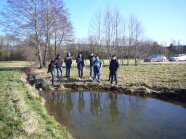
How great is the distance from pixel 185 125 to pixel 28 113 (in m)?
5.16

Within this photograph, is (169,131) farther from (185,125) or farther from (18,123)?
(18,123)

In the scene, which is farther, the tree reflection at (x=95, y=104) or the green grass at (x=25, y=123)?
the tree reflection at (x=95, y=104)

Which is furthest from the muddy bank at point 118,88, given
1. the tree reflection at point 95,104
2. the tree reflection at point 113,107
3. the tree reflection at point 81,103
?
the tree reflection at point 81,103

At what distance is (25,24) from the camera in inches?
821

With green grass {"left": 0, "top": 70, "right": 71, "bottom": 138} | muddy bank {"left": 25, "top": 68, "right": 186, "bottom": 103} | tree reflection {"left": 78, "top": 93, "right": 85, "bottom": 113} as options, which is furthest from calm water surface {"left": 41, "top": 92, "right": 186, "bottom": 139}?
muddy bank {"left": 25, "top": 68, "right": 186, "bottom": 103}

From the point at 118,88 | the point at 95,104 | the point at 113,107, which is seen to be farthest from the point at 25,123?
the point at 118,88

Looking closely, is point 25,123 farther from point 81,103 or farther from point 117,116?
point 81,103

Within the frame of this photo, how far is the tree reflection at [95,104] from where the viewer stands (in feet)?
23.8

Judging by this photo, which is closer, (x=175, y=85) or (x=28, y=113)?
(x=28, y=113)

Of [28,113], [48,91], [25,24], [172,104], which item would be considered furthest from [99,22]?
[28,113]

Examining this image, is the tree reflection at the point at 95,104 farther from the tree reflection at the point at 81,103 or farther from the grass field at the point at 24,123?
the grass field at the point at 24,123

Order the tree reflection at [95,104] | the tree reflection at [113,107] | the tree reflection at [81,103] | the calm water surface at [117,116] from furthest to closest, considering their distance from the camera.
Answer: the tree reflection at [81,103] → the tree reflection at [95,104] → the tree reflection at [113,107] → the calm water surface at [117,116]

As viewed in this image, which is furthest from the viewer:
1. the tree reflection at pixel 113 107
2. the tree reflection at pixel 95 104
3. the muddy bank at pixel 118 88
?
the muddy bank at pixel 118 88

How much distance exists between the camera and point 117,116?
6.65 m
